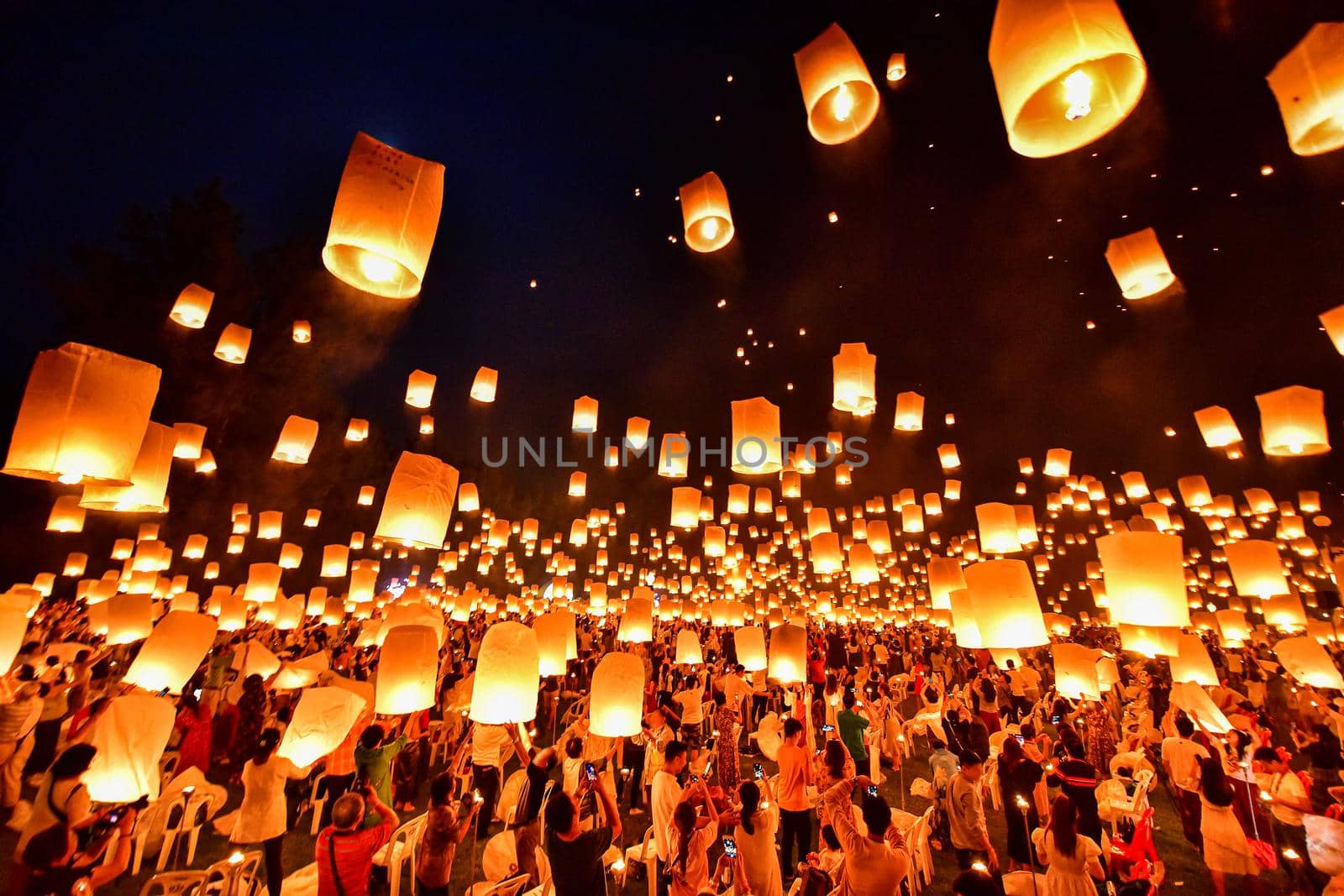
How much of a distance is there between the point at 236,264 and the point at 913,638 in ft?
96.9

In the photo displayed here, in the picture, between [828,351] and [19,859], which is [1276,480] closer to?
[828,351]

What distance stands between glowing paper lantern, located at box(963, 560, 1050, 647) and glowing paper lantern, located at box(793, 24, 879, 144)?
141 inches

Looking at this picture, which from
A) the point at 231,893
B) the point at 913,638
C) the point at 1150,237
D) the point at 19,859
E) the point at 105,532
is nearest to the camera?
the point at 19,859

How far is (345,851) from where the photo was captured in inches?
125

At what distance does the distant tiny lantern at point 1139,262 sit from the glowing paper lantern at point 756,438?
9.63ft

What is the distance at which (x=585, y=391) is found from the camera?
58.3 feet

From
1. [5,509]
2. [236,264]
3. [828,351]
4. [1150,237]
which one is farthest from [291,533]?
[1150,237]

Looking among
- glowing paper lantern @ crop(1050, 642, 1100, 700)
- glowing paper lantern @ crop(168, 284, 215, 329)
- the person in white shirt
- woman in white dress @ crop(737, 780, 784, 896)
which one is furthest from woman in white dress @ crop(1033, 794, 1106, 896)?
glowing paper lantern @ crop(168, 284, 215, 329)

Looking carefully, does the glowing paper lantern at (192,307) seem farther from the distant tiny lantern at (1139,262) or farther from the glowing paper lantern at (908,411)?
the distant tiny lantern at (1139,262)

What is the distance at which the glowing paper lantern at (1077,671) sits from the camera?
19.9ft

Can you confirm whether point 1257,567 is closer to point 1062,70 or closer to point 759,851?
point 759,851

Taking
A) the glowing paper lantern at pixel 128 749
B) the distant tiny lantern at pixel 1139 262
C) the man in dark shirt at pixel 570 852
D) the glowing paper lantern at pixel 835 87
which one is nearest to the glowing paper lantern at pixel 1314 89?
the glowing paper lantern at pixel 835 87

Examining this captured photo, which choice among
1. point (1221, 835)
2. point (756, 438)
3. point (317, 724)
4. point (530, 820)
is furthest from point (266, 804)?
point (1221, 835)

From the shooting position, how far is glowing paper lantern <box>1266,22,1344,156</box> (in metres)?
2.39
